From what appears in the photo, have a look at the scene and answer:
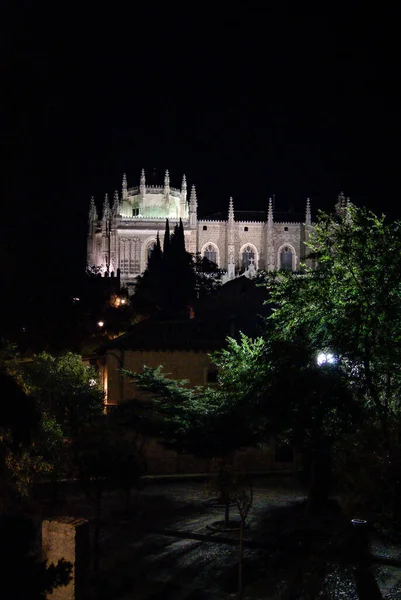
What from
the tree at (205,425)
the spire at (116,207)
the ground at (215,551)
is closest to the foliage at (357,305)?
the tree at (205,425)

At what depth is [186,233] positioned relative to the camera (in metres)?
83.8

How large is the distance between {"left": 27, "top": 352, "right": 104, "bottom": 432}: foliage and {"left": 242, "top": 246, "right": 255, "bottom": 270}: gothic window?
6486 cm

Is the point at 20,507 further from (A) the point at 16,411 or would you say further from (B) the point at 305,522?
(A) the point at 16,411

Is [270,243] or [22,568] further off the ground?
[270,243]

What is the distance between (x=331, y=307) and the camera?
16375 millimetres

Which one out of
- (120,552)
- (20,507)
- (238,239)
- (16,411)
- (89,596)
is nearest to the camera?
(16,411)

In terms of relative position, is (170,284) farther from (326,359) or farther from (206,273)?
(326,359)

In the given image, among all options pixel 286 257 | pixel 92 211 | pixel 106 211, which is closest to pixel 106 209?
pixel 106 211

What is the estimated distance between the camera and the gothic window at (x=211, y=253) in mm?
85338

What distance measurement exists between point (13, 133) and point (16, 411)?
620 centimetres

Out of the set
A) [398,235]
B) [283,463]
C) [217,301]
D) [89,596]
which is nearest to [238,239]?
[217,301]

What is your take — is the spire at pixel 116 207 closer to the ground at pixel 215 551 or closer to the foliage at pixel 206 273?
the foliage at pixel 206 273

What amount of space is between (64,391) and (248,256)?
6668 cm

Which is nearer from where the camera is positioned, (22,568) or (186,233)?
(22,568)
